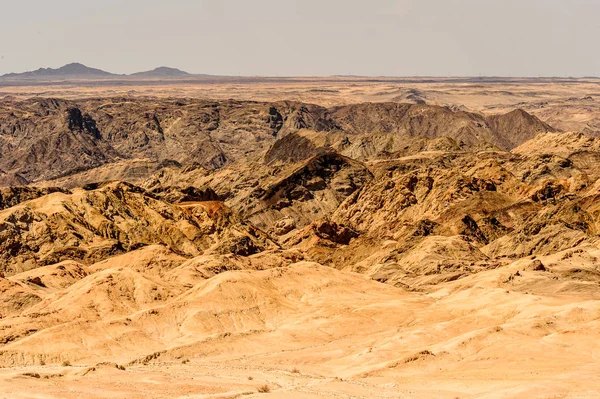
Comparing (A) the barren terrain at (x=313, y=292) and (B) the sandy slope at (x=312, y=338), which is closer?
(B) the sandy slope at (x=312, y=338)

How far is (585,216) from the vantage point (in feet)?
400

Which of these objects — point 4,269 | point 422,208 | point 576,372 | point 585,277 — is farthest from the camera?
point 422,208

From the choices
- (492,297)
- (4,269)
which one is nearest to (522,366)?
(492,297)

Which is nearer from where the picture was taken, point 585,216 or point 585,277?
point 585,277

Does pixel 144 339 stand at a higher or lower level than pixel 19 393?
lower

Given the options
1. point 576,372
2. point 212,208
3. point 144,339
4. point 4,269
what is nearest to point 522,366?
point 576,372

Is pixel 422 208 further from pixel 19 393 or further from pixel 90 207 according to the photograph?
pixel 19 393

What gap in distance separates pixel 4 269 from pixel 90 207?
18.0m

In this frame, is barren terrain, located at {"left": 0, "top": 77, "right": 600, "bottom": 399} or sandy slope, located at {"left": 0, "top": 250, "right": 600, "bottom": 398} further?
barren terrain, located at {"left": 0, "top": 77, "right": 600, "bottom": 399}

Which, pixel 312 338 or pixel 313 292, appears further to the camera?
pixel 313 292

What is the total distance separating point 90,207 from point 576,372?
278ft

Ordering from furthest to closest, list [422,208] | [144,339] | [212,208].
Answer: [422,208]
[212,208]
[144,339]

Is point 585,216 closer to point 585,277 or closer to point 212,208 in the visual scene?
point 585,277

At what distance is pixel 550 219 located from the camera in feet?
396
